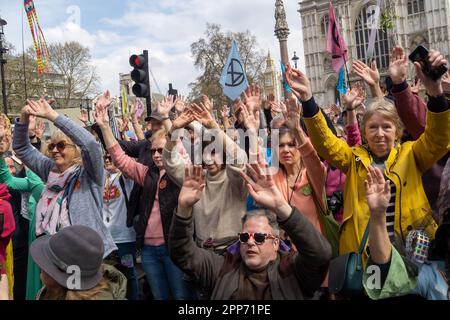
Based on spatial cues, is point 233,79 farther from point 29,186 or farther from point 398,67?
point 398,67

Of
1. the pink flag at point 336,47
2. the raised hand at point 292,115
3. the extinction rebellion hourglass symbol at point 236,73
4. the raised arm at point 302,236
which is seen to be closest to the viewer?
the raised arm at point 302,236

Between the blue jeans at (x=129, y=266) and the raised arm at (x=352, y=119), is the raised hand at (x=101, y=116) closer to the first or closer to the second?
the blue jeans at (x=129, y=266)

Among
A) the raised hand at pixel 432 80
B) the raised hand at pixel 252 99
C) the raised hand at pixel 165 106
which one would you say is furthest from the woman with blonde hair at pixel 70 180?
the raised hand at pixel 432 80

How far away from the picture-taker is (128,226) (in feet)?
15.0

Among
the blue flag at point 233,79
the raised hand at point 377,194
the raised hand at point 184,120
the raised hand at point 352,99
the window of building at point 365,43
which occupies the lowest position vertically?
the raised hand at point 377,194

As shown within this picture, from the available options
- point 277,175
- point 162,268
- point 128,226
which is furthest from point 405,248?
point 128,226

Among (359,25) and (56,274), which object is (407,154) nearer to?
(56,274)

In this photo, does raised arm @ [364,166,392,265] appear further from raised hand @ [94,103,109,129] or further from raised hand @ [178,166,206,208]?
raised hand @ [94,103,109,129]

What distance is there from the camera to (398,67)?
3238mm

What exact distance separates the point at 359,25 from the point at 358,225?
5455cm

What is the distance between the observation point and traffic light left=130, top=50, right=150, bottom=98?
6.98 m

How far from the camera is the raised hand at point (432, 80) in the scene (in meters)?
2.64

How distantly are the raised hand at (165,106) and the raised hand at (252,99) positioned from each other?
855mm

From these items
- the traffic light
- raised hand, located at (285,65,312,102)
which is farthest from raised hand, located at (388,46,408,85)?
the traffic light
